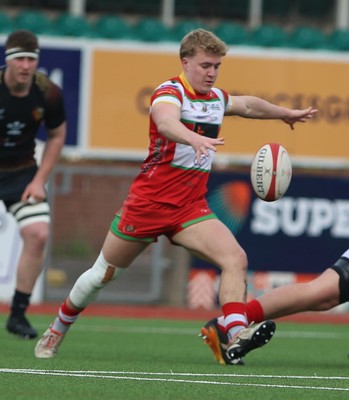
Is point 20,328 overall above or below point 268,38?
below

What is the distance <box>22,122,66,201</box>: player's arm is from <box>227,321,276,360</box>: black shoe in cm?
234

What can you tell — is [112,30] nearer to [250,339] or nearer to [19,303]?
[19,303]

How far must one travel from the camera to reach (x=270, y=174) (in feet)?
24.3

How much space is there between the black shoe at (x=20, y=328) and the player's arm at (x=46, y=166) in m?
0.90

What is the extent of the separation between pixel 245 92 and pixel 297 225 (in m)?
1.96

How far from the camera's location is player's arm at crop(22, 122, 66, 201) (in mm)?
8938

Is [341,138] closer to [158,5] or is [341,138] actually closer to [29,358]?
[158,5]

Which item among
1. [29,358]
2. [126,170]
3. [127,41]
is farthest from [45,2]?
[29,358]

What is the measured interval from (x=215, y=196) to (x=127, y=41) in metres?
2.68

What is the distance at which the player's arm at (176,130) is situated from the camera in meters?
6.55

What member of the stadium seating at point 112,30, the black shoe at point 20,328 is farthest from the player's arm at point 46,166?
the stadium seating at point 112,30

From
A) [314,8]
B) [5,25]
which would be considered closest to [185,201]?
[5,25]

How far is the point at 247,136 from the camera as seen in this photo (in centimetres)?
1606

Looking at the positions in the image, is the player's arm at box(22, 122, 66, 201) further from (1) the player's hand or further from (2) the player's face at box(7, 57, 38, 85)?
(1) the player's hand
